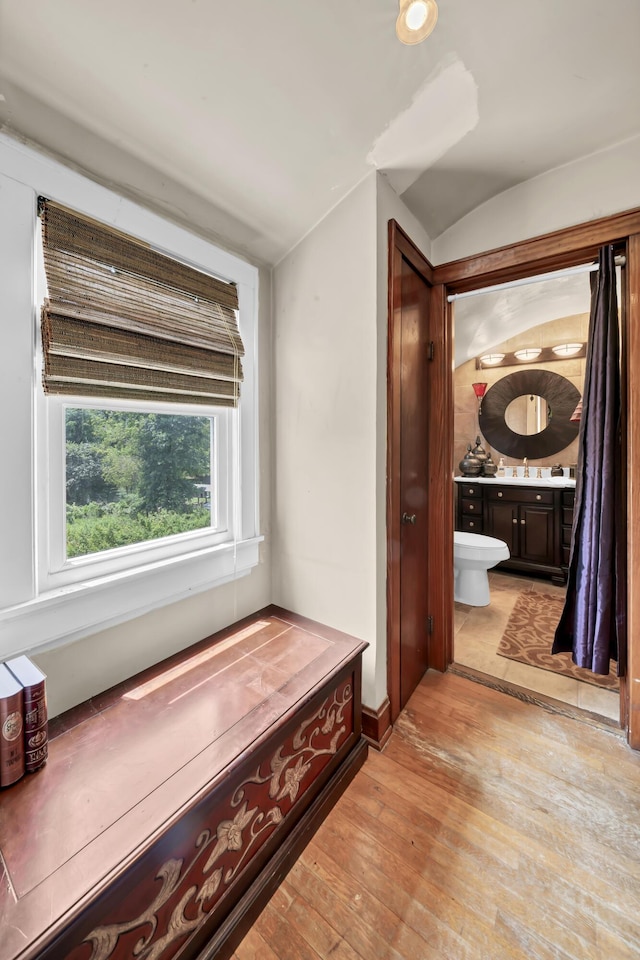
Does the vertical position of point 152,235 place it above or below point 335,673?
above

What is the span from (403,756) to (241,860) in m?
0.76

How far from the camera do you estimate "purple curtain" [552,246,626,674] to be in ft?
5.41

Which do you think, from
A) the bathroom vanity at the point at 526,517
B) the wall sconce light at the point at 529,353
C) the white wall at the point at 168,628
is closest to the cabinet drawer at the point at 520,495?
the bathroom vanity at the point at 526,517

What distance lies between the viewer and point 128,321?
123 centimetres

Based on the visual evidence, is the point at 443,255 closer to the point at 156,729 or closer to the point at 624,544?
the point at 624,544

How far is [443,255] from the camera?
1.98 metres

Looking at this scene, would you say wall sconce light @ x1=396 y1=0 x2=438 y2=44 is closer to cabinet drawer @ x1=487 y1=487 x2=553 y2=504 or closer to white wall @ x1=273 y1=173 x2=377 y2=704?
white wall @ x1=273 y1=173 x2=377 y2=704

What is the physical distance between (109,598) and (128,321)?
88 cm

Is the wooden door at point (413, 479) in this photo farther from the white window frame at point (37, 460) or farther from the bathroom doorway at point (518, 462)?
the white window frame at point (37, 460)

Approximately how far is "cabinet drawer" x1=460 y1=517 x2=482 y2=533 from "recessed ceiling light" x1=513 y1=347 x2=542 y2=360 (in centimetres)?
161

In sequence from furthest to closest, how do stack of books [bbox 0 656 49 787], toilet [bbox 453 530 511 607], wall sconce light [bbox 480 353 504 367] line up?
wall sconce light [bbox 480 353 504 367] → toilet [bbox 453 530 511 607] → stack of books [bbox 0 656 49 787]

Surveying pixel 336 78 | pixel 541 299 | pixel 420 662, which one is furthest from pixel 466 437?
pixel 336 78

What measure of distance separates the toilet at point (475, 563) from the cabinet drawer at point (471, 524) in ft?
2.17

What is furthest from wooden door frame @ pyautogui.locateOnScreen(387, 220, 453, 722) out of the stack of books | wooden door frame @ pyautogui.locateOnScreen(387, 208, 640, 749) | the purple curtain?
the stack of books
